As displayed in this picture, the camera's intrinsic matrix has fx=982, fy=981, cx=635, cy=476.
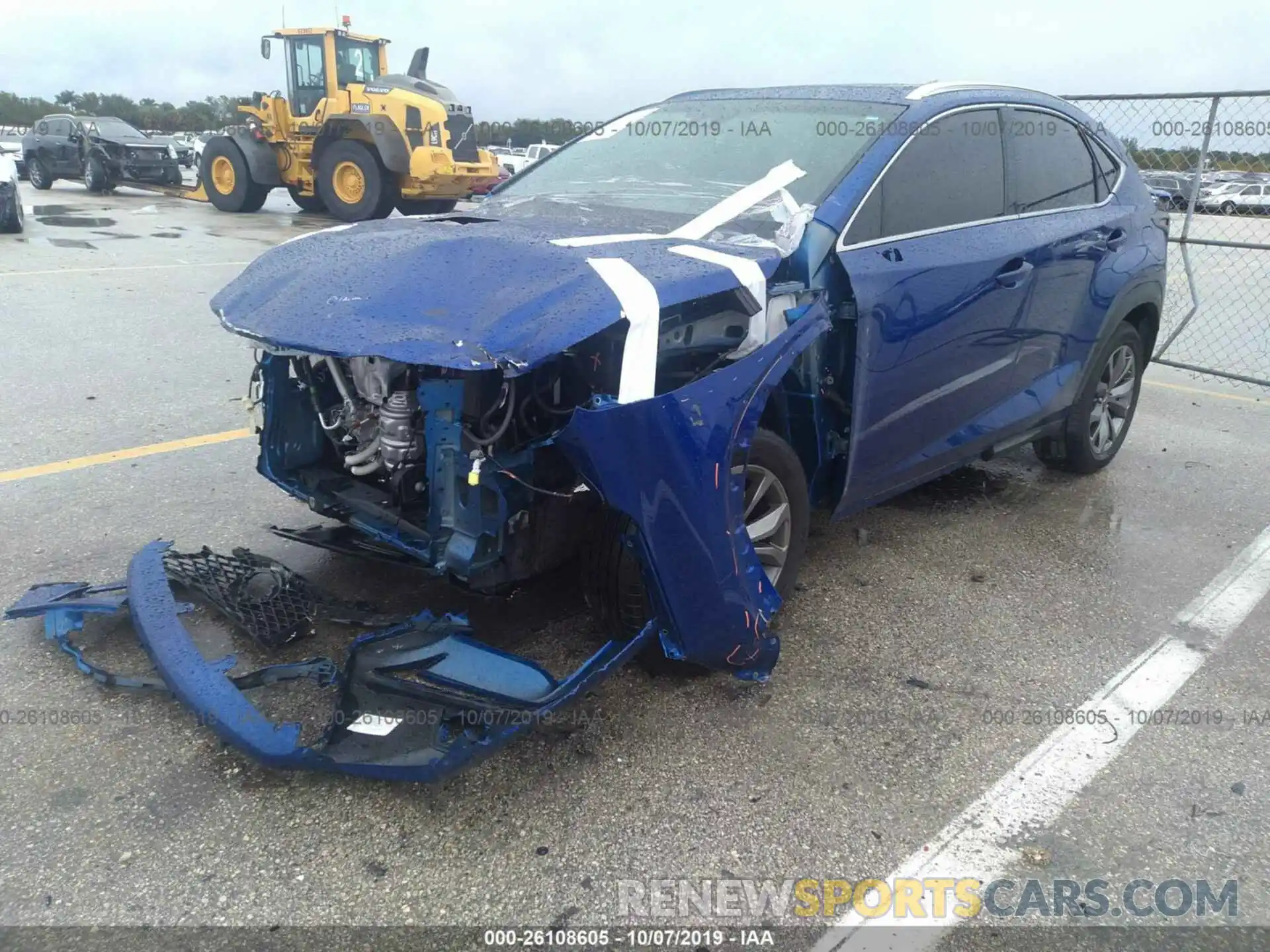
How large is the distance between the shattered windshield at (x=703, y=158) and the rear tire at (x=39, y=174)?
21.8 m

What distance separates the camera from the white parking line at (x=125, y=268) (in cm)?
996

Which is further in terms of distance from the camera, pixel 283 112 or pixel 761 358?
pixel 283 112

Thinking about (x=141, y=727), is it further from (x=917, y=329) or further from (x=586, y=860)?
(x=917, y=329)

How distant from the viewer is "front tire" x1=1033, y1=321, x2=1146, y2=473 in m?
4.76

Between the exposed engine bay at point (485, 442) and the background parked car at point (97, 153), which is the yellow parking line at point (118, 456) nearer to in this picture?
the exposed engine bay at point (485, 442)

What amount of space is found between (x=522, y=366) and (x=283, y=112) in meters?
16.0

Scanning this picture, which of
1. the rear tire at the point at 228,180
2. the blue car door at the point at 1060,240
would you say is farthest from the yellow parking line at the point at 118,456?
the rear tire at the point at 228,180

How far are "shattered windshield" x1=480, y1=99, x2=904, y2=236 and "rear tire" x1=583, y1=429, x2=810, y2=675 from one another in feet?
2.56

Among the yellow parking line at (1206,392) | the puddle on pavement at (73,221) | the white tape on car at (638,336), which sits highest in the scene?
the white tape on car at (638,336)

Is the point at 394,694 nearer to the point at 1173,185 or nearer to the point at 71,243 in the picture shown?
the point at 1173,185

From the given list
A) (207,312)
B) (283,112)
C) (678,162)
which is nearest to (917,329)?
(678,162)

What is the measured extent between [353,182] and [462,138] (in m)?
1.87

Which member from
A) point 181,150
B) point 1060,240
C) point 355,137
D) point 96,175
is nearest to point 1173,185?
point 1060,240

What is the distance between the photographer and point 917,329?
11.2 ft
